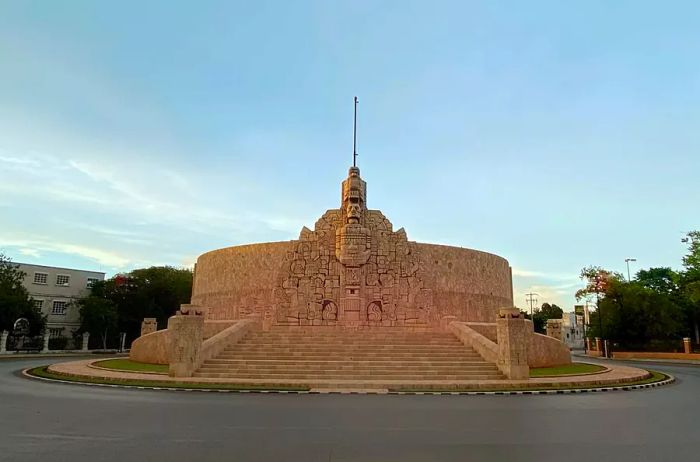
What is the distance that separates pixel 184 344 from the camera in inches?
581

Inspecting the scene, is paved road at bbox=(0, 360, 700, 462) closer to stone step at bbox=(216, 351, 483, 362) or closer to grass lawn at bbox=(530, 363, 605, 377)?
grass lawn at bbox=(530, 363, 605, 377)

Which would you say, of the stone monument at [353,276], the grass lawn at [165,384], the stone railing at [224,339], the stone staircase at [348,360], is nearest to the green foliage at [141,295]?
the stone monument at [353,276]

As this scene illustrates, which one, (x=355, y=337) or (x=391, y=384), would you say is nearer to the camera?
(x=391, y=384)

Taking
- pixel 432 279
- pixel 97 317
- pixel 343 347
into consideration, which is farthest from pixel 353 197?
pixel 97 317

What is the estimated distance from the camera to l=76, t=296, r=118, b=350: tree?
38.3m

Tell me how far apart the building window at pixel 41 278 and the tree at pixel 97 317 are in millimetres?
5414

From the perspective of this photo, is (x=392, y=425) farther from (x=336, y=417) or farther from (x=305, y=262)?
(x=305, y=262)

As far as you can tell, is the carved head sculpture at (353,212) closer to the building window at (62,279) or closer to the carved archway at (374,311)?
the carved archway at (374,311)

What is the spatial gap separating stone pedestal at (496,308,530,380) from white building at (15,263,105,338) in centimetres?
3955

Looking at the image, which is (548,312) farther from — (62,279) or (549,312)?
(62,279)

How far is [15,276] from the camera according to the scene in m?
37.2

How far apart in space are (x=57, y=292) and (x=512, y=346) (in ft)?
137

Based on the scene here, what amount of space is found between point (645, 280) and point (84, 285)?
53.6 meters

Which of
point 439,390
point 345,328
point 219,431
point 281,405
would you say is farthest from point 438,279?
point 219,431
